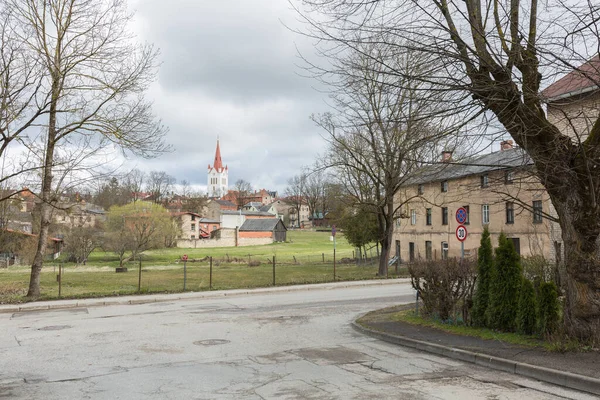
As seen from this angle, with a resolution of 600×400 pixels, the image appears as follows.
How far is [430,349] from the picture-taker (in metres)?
9.41

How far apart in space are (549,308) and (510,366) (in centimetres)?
176

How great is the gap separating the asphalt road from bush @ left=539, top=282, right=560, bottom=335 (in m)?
1.77

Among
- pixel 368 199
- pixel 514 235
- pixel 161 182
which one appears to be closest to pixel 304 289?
pixel 368 199

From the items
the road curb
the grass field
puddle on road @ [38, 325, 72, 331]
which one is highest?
the grass field

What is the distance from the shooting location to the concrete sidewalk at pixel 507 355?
6926 millimetres

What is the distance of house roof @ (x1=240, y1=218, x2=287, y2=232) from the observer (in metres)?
104

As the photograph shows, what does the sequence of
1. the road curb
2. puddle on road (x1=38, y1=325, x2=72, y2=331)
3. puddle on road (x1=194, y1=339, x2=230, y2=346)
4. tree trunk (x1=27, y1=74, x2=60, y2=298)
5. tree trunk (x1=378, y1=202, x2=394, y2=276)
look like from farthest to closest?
tree trunk (x1=378, y1=202, x2=394, y2=276), tree trunk (x1=27, y1=74, x2=60, y2=298), puddle on road (x1=38, y1=325, x2=72, y2=331), puddle on road (x1=194, y1=339, x2=230, y2=346), the road curb

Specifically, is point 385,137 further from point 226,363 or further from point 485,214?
point 485,214

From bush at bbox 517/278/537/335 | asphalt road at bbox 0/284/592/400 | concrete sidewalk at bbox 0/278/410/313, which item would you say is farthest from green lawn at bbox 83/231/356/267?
bush at bbox 517/278/537/335

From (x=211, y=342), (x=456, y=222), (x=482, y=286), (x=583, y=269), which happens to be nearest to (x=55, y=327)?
(x=211, y=342)

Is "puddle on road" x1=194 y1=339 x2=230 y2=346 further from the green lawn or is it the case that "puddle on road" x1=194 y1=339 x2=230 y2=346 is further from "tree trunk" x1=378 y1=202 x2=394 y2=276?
the green lawn

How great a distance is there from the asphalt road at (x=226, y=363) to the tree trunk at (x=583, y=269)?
183 centimetres

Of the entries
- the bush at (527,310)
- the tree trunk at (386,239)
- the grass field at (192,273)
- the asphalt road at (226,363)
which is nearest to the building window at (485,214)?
the grass field at (192,273)

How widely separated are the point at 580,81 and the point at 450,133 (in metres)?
2.02
